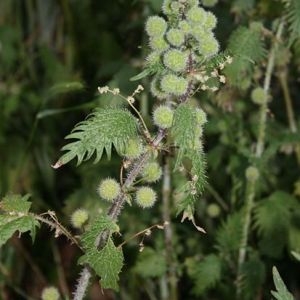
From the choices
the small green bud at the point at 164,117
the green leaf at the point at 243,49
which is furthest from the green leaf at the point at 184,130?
the green leaf at the point at 243,49

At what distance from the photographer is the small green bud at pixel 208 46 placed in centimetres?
102

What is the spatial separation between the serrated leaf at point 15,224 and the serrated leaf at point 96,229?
86 mm

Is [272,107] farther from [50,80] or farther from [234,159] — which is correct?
[50,80]

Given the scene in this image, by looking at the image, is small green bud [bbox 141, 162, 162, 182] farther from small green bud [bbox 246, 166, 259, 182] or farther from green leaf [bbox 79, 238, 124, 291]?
Result: small green bud [bbox 246, 166, 259, 182]

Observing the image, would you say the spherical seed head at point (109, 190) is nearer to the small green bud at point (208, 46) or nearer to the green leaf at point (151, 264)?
the small green bud at point (208, 46)

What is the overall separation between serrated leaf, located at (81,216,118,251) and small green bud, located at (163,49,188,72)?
26cm

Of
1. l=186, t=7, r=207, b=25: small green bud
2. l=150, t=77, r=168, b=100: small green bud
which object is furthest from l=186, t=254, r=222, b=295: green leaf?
l=186, t=7, r=207, b=25: small green bud

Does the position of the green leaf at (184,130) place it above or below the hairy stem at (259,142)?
above

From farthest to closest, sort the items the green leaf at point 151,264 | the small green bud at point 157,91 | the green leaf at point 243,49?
1. the green leaf at point 151,264
2. the green leaf at point 243,49
3. the small green bud at point 157,91

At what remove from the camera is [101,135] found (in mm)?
983

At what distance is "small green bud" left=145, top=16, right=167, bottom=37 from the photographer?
1044mm

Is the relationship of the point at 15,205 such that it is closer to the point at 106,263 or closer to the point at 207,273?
the point at 106,263

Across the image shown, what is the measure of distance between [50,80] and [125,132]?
1.38 m

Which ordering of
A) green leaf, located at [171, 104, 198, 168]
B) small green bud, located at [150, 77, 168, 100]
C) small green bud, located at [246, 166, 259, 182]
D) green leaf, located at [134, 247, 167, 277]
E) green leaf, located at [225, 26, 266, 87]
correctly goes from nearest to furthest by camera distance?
green leaf, located at [171, 104, 198, 168]
small green bud, located at [150, 77, 168, 100]
green leaf, located at [225, 26, 266, 87]
small green bud, located at [246, 166, 259, 182]
green leaf, located at [134, 247, 167, 277]
